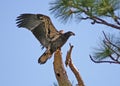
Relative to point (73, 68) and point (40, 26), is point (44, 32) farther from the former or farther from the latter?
point (73, 68)

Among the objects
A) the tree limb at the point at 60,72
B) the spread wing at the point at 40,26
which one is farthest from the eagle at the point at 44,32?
the tree limb at the point at 60,72

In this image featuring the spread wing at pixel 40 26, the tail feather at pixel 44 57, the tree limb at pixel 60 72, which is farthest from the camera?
the spread wing at pixel 40 26

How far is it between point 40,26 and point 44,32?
0.09 meters

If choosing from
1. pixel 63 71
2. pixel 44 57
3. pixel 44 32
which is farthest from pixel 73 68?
pixel 44 32

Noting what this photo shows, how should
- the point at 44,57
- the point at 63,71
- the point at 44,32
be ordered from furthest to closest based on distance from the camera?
the point at 44,32 < the point at 44,57 < the point at 63,71

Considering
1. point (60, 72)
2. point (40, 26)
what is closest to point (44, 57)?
point (60, 72)

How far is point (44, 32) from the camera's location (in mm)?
2988

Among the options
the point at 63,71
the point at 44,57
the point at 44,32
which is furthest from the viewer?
the point at 44,32

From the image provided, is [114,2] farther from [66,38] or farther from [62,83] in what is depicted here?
[62,83]

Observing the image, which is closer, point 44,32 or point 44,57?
point 44,57

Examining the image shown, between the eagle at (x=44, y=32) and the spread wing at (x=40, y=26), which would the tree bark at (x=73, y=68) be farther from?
the spread wing at (x=40, y=26)

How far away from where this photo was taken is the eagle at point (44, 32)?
9.05ft

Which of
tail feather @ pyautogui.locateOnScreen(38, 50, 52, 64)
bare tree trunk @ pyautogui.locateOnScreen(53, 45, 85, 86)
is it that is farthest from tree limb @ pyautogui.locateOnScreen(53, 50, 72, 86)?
tail feather @ pyautogui.locateOnScreen(38, 50, 52, 64)

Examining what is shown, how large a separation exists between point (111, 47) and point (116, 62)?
204 mm
